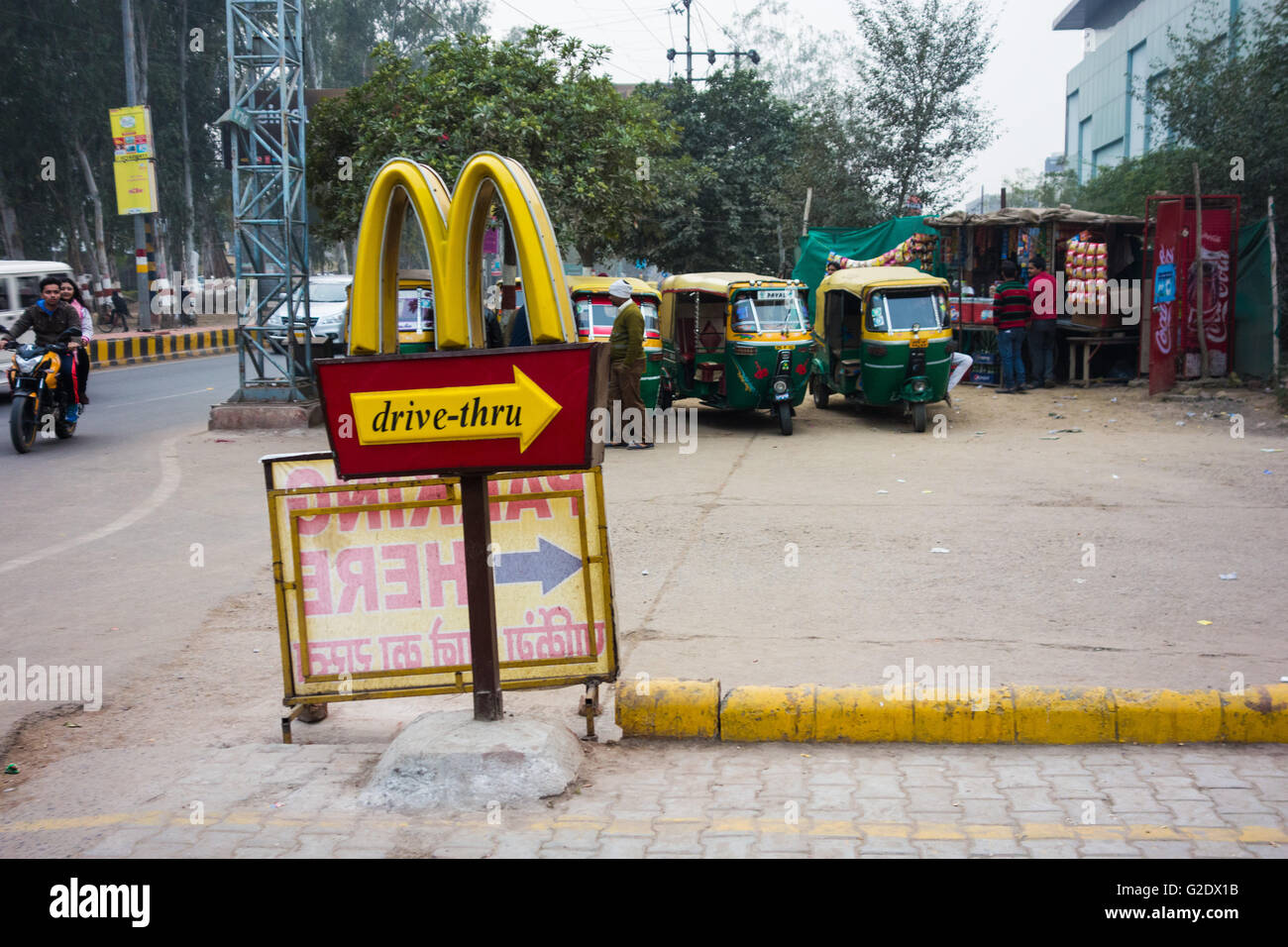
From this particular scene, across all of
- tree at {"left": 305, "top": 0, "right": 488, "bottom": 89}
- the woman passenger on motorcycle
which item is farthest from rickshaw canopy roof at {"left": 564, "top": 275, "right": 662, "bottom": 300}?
tree at {"left": 305, "top": 0, "right": 488, "bottom": 89}

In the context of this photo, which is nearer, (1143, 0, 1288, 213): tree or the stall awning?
(1143, 0, 1288, 213): tree

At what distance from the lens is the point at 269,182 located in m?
15.1

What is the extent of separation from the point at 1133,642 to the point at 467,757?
12.2 feet

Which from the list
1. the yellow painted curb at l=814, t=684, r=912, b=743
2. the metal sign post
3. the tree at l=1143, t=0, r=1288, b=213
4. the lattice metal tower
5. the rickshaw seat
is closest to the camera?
the metal sign post

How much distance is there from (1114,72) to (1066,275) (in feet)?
107

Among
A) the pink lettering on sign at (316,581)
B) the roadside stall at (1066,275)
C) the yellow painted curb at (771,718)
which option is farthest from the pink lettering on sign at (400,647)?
the roadside stall at (1066,275)

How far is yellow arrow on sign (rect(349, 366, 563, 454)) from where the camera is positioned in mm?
3871

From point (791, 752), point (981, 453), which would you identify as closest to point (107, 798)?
point (791, 752)

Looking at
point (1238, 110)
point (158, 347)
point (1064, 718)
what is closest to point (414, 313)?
point (1064, 718)

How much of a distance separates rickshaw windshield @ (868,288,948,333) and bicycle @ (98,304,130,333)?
2525 centimetres

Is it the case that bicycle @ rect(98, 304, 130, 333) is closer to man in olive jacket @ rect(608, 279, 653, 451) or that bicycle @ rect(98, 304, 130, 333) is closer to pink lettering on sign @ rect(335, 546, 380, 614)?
man in olive jacket @ rect(608, 279, 653, 451)

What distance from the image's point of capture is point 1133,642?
5863 mm

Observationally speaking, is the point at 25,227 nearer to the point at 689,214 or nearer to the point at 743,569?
the point at 689,214

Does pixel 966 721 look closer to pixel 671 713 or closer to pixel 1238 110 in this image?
pixel 671 713
